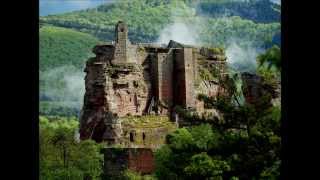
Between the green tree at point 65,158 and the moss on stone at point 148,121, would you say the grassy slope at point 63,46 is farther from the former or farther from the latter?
the green tree at point 65,158

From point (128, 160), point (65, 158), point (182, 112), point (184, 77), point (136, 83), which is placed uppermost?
point (184, 77)

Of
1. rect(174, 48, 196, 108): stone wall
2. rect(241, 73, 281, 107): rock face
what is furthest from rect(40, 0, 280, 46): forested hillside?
rect(241, 73, 281, 107): rock face

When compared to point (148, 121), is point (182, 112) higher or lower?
higher

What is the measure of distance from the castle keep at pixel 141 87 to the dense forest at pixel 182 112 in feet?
6.78

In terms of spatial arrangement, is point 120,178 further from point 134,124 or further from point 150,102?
point 150,102

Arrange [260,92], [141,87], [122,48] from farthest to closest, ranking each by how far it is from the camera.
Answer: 1. [141,87]
2. [122,48]
3. [260,92]

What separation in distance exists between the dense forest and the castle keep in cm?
207

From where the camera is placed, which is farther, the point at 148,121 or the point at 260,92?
the point at 148,121

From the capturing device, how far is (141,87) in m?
57.6

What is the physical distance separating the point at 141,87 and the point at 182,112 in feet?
113

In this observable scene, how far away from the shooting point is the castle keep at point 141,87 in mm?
50562

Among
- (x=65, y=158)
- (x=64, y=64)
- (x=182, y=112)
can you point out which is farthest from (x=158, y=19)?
(x=182, y=112)

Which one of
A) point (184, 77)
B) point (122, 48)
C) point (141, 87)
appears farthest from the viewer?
point (184, 77)

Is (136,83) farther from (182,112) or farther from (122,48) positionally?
(182,112)
